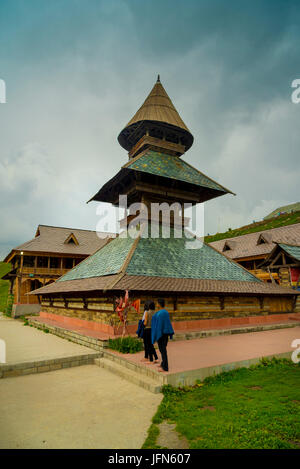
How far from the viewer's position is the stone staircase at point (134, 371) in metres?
6.13

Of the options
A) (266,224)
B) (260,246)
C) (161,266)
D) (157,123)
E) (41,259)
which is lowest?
(161,266)

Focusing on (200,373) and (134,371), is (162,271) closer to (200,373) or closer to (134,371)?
(134,371)

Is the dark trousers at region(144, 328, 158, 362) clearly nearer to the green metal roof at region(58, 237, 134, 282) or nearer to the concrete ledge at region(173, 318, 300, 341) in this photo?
the concrete ledge at region(173, 318, 300, 341)

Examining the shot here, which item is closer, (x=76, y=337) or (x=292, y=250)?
(x=76, y=337)

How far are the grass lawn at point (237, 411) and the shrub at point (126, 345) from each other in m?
2.95

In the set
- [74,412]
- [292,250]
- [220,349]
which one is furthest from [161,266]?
[292,250]

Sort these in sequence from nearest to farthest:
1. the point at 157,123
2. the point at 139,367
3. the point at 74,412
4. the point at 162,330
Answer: the point at 74,412 < the point at 162,330 < the point at 139,367 < the point at 157,123

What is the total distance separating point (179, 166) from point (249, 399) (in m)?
15.9

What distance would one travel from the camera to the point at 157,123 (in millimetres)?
19766

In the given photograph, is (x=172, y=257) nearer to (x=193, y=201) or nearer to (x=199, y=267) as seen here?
(x=199, y=267)

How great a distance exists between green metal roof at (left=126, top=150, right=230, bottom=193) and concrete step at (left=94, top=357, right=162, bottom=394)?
10.6 m

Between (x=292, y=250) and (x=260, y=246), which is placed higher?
(x=260, y=246)

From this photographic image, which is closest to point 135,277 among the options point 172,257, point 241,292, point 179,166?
point 172,257

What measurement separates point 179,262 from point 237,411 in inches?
400
